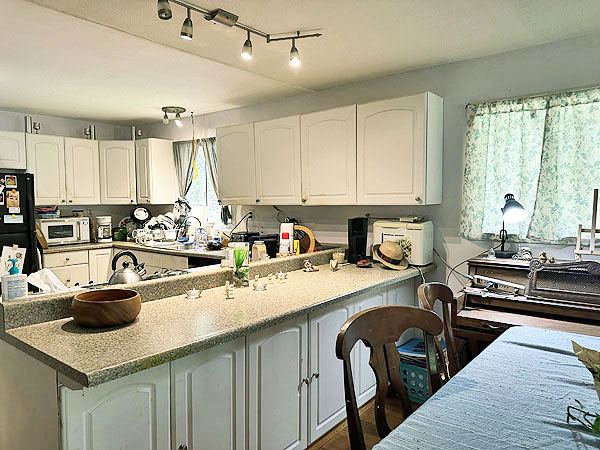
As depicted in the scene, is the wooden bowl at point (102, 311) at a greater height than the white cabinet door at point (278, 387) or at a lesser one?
greater

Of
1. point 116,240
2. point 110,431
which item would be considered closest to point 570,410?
point 110,431

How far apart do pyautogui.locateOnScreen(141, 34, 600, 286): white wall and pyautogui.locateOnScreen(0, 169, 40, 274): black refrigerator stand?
256cm

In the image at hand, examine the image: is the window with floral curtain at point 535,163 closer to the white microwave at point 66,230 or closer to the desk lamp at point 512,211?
the desk lamp at point 512,211

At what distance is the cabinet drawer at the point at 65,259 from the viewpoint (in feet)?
14.6

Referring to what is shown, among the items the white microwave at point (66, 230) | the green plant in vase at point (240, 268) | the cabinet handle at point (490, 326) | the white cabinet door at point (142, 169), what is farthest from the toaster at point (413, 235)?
the white microwave at point (66, 230)

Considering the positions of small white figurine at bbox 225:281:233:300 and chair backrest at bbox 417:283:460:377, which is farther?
small white figurine at bbox 225:281:233:300

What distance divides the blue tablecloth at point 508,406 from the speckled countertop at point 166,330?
32.4 inches

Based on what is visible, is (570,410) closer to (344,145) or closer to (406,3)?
(406,3)

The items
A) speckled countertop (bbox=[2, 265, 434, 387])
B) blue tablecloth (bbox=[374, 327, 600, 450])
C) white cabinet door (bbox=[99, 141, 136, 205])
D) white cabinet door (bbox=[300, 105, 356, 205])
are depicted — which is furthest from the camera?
white cabinet door (bbox=[99, 141, 136, 205])

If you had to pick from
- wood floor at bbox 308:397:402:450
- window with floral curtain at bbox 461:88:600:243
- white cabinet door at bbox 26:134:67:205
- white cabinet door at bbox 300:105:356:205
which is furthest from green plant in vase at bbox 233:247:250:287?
white cabinet door at bbox 26:134:67:205

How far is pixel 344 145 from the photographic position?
10.7 feet

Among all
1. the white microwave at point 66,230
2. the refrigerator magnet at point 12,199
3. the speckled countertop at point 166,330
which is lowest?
the speckled countertop at point 166,330

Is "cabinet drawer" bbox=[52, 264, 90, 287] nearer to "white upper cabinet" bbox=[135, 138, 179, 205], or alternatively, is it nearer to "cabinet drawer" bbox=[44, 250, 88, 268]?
"cabinet drawer" bbox=[44, 250, 88, 268]

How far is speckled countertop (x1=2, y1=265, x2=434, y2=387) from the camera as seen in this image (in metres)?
1.37
